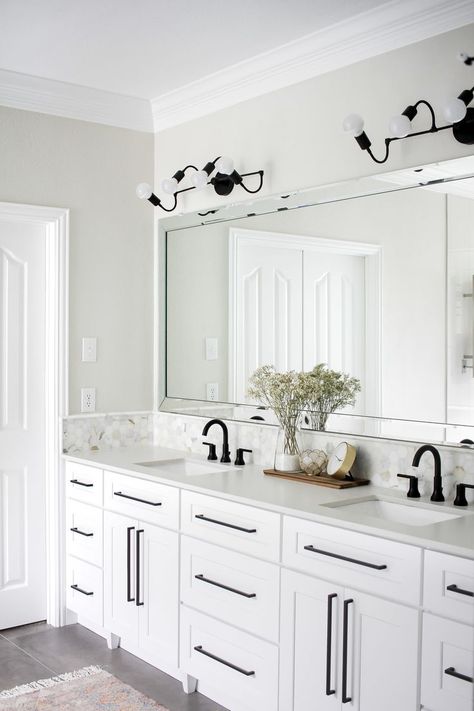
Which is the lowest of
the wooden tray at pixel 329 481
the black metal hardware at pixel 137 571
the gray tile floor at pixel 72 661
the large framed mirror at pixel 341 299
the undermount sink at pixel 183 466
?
the gray tile floor at pixel 72 661

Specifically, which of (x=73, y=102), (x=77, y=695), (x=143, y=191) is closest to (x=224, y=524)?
(x=77, y=695)

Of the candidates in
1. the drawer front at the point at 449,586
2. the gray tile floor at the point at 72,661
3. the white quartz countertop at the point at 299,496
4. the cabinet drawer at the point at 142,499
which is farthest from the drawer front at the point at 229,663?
the drawer front at the point at 449,586

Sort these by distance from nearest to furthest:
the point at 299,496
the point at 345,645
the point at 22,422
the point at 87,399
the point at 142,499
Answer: the point at 345,645
the point at 299,496
the point at 142,499
the point at 22,422
the point at 87,399

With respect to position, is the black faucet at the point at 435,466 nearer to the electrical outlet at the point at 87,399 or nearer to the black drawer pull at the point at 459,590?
the black drawer pull at the point at 459,590

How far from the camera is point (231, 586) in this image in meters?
2.84

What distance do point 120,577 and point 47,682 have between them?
501 millimetres

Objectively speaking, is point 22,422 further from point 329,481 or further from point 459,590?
point 459,590

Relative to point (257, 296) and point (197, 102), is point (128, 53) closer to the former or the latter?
point (197, 102)

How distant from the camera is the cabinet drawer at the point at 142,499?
3.14 m

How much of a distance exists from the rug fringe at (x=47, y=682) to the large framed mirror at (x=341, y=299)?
1245 millimetres

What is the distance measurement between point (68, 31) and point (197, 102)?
85 cm

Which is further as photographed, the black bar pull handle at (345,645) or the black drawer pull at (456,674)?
the black bar pull handle at (345,645)

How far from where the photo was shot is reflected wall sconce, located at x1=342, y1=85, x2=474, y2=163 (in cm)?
253

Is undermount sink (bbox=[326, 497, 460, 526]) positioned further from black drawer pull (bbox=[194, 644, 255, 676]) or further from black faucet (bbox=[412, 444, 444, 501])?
black drawer pull (bbox=[194, 644, 255, 676])
